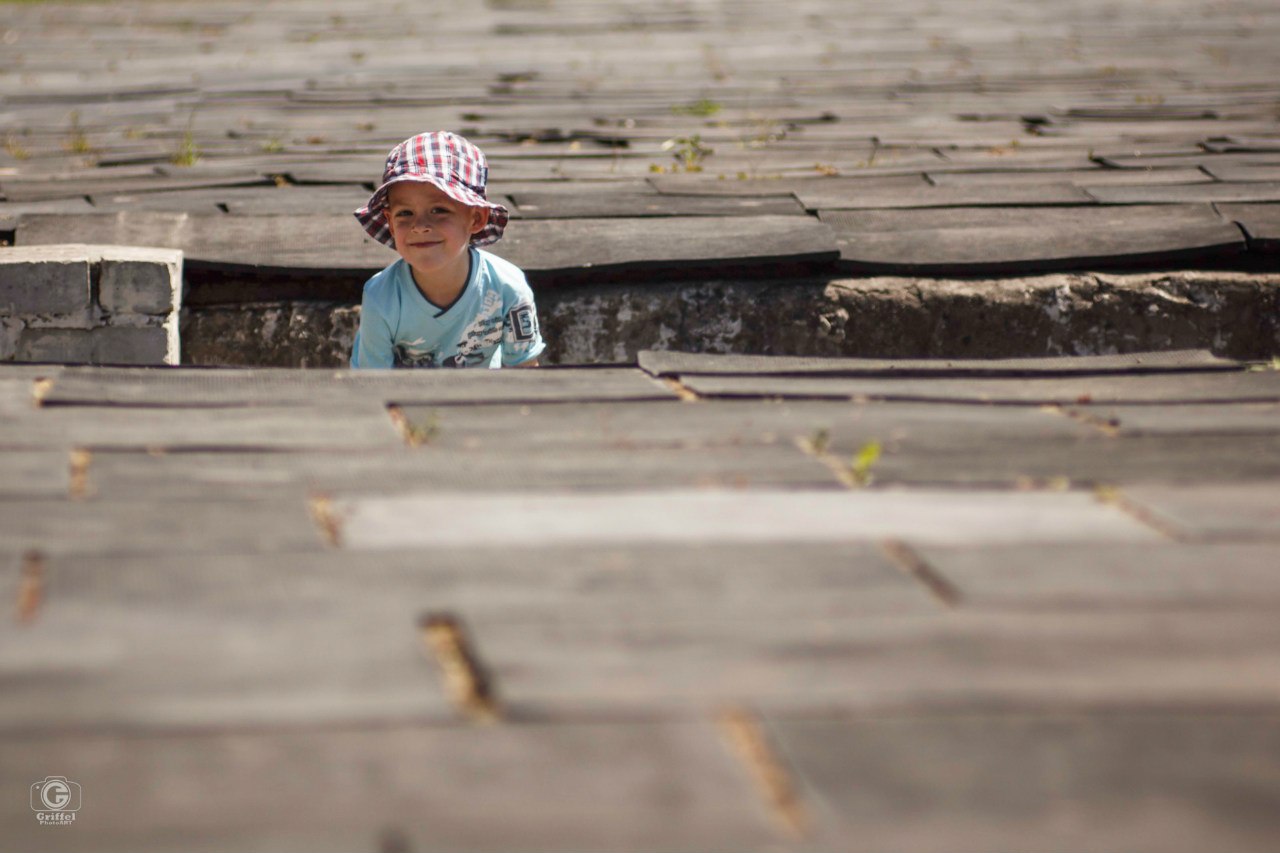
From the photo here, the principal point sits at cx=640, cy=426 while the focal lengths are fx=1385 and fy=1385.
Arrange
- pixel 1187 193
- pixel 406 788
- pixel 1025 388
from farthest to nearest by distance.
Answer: pixel 1187 193 → pixel 1025 388 → pixel 406 788

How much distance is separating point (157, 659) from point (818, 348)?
2.57 m

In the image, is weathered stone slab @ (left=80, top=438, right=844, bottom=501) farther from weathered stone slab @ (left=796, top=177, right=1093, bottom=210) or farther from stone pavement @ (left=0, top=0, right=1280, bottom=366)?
weathered stone slab @ (left=796, top=177, right=1093, bottom=210)

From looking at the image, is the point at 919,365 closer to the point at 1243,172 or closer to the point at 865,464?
the point at 865,464

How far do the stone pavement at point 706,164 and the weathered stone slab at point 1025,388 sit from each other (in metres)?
1.03

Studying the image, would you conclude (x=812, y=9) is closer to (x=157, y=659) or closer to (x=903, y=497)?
(x=903, y=497)

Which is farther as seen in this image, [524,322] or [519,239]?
[519,239]

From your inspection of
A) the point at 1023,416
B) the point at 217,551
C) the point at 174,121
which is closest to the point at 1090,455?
the point at 1023,416

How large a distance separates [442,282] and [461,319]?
0.11 meters

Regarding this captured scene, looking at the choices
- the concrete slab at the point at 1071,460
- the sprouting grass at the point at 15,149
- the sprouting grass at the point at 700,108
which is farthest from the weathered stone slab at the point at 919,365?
the sprouting grass at the point at 15,149

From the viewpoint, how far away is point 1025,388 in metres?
2.61

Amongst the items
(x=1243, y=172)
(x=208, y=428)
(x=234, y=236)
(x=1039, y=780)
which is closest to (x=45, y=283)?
(x=234, y=236)

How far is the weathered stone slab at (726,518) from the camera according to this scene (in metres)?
1.75

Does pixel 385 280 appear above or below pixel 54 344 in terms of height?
above

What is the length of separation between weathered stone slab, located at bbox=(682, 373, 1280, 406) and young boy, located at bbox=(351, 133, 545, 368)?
1.11 meters
